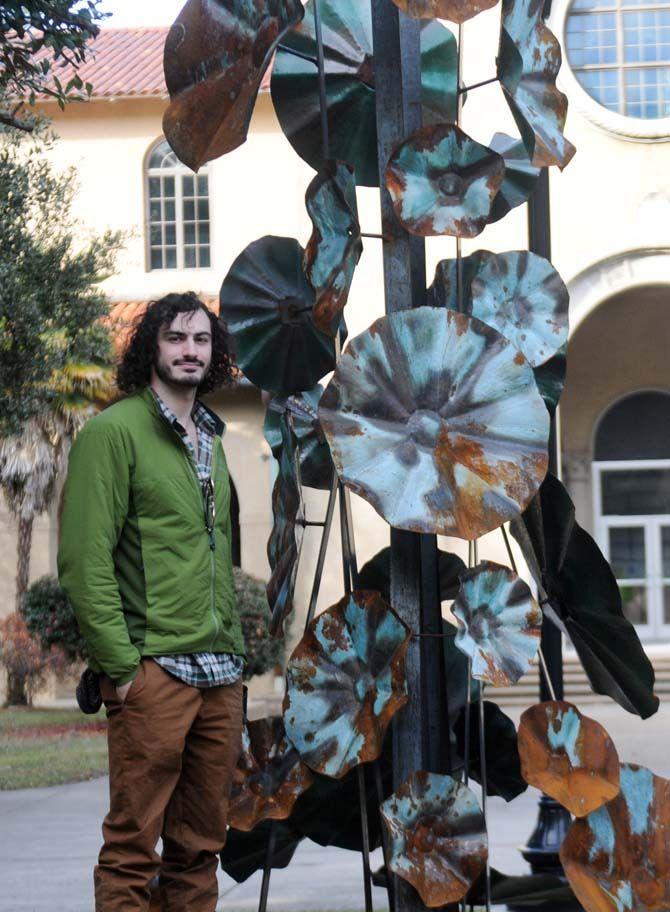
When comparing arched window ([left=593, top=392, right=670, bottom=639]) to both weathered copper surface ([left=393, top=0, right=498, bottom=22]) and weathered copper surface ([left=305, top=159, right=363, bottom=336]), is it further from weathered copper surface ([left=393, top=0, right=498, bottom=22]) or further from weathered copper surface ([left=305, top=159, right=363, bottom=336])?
weathered copper surface ([left=393, top=0, right=498, bottom=22])

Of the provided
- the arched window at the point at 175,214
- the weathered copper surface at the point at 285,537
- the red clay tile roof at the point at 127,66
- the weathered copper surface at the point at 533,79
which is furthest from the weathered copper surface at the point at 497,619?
the arched window at the point at 175,214

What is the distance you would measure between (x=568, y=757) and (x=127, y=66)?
19.5m

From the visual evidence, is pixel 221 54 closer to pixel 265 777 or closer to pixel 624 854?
pixel 265 777

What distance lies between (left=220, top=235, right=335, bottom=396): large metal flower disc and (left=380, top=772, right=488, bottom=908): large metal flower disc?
3.81ft

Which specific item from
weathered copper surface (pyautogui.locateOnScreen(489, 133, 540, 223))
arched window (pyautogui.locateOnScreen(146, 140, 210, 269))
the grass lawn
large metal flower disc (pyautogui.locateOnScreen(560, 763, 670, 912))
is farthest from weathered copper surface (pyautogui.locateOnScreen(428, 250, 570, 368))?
arched window (pyautogui.locateOnScreen(146, 140, 210, 269))

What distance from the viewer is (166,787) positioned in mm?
3859

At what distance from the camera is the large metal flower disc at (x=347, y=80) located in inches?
148

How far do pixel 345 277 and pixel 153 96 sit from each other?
17.7 meters

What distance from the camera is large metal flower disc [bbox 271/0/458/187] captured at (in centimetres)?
376

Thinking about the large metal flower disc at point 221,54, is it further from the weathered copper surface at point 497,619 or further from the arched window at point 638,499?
the arched window at point 638,499

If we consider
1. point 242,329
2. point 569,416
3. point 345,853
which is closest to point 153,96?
point 569,416

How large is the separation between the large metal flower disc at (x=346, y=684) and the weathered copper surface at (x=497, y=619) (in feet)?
0.48

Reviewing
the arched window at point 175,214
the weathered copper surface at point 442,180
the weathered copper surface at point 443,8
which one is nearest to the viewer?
the weathered copper surface at point 443,8

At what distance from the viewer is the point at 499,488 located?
A: 3.12 m
